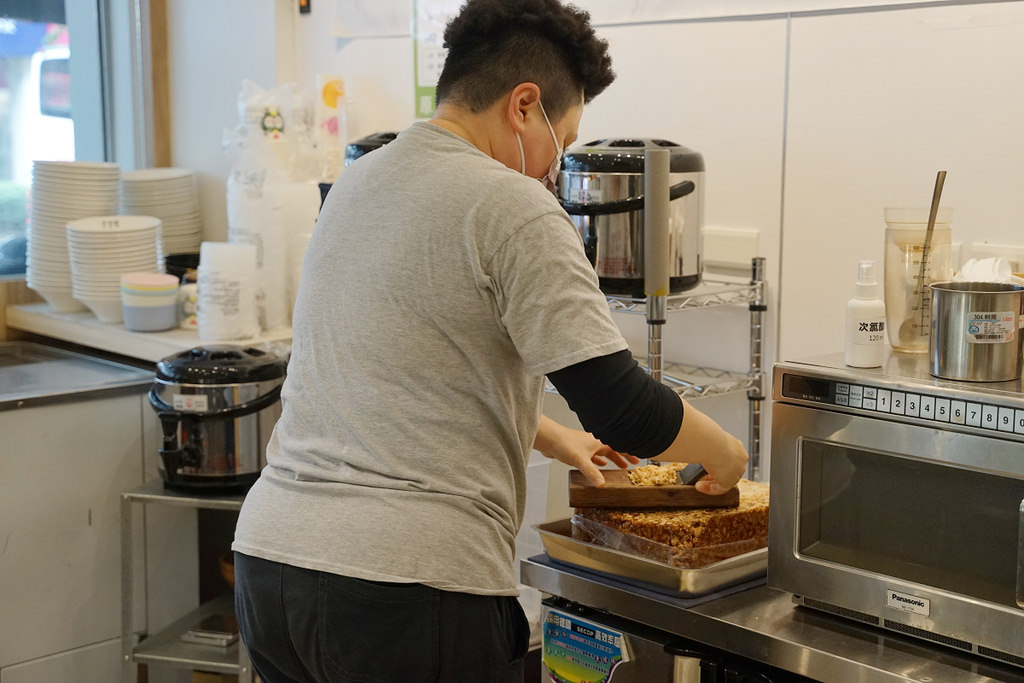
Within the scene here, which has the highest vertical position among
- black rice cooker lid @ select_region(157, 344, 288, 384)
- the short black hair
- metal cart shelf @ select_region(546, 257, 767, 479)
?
the short black hair

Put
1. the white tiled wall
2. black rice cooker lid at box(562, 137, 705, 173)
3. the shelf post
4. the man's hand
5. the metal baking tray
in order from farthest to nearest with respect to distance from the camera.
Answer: the shelf post < black rice cooker lid at box(562, 137, 705, 173) < the white tiled wall < the man's hand < the metal baking tray

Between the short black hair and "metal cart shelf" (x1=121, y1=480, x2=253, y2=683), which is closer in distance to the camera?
the short black hair

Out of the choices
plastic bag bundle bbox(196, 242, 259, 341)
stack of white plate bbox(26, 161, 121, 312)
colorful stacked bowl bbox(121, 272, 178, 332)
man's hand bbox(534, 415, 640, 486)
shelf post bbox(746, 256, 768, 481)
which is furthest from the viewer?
stack of white plate bbox(26, 161, 121, 312)

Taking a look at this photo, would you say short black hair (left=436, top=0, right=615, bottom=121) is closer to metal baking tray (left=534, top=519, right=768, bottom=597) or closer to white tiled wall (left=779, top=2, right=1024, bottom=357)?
metal baking tray (left=534, top=519, right=768, bottom=597)

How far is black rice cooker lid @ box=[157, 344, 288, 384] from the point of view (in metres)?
2.26

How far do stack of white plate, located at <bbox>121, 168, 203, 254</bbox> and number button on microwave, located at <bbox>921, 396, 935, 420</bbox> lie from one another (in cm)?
238

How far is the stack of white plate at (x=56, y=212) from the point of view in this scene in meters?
2.88

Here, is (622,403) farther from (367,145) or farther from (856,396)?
(367,145)

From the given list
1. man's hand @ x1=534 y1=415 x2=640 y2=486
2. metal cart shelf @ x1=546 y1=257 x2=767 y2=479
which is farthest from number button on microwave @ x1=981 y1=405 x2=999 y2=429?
metal cart shelf @ x1=546 y1=257 x2=767 y2=479

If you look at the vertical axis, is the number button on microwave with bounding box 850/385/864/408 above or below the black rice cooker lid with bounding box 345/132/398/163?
below

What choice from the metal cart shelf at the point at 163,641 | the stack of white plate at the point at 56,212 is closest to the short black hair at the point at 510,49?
the metal cart shelf at the point at 163,641

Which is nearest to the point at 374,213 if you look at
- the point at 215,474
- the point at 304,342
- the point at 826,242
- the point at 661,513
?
the point at 304,342

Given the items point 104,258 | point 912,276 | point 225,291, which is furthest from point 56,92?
point 912,276

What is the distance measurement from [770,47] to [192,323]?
152cm
